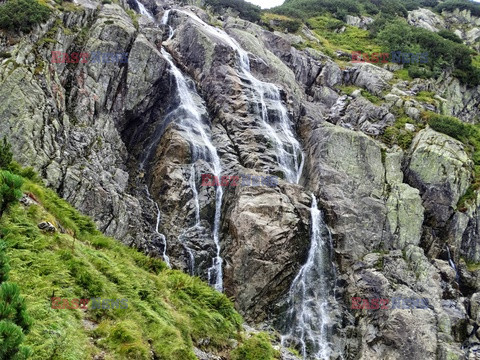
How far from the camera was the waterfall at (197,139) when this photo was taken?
28281 millimetres

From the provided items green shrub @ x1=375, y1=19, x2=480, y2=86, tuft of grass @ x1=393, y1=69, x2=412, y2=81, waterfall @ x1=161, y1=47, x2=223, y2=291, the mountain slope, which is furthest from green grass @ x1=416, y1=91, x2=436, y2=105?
the mountain slope

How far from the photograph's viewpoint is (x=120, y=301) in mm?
9227

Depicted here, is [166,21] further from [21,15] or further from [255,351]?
[255,351]

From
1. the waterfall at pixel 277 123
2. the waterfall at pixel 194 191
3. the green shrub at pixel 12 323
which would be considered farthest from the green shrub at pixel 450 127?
the green shrub at pixel 12 323

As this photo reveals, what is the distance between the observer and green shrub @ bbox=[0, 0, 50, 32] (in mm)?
28391

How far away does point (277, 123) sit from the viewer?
4022 cm

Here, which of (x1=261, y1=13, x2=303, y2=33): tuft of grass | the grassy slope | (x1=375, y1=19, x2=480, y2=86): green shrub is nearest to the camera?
the grassy slope

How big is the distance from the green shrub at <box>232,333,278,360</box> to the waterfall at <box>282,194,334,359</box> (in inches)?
633

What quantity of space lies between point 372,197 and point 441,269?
8256 mm

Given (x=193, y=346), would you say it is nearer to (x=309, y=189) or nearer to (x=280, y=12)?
(x=309, y=189)

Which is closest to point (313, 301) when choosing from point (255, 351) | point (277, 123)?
point (255, 351)

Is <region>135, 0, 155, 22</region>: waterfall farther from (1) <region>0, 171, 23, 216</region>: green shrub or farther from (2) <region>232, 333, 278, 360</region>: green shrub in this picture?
(2) <region>232, 333, 278, 360</region>: green shrub

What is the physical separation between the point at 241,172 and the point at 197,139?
17.7 ft

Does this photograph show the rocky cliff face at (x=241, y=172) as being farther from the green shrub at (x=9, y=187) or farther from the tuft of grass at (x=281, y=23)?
the tuft of grass at (x=281, y=23)
